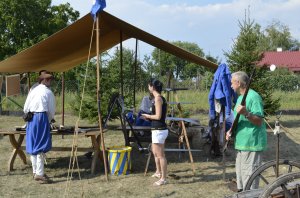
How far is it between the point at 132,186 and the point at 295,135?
5725 millimetres

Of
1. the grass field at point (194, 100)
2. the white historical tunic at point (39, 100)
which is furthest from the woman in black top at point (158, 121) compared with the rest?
the grass field at point (194, 100)

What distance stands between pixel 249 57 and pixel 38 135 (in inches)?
265

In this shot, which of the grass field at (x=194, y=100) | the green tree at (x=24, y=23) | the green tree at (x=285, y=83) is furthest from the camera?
the green tree at (x=24, y=23)

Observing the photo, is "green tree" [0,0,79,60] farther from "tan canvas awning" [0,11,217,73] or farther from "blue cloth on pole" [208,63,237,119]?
"blue cloth on pole" [208,63,237,119]

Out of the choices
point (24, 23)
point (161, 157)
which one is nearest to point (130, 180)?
point (161, 157)

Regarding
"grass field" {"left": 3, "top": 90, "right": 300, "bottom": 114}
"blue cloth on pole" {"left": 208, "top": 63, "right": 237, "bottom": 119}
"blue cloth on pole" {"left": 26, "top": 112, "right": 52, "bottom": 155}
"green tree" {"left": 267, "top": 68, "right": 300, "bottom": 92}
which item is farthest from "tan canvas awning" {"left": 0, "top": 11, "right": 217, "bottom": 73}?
"green tree" {"left": 267, "top": 68, "right": 300, "bottom": 92}

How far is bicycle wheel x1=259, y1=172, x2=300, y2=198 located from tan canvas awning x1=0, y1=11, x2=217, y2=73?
358 centimetres

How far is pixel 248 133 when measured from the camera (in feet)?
13.4

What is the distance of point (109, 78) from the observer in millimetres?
11125

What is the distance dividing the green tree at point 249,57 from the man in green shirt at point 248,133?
22.5 ft

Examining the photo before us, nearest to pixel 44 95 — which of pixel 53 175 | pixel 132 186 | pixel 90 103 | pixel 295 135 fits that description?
pixel 53 175

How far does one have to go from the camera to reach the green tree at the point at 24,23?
1061 inches

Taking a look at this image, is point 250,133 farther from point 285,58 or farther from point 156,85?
point 285,58

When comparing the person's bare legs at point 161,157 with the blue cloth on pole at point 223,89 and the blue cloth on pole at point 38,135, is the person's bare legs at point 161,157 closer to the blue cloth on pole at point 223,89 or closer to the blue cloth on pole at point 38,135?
the blue cloth on pole at point 38,135
